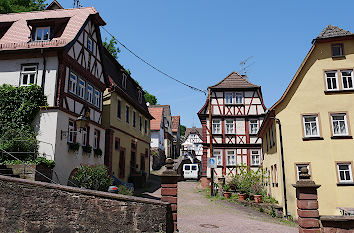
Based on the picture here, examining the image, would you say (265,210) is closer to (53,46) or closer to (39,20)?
(53,46)

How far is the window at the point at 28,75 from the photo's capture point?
54.2 feet

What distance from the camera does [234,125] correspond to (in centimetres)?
3206

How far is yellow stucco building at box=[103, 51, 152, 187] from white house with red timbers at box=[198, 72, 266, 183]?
6.32 m

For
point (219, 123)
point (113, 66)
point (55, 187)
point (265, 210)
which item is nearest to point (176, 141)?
point (219, 123)

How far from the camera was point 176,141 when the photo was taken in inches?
2562

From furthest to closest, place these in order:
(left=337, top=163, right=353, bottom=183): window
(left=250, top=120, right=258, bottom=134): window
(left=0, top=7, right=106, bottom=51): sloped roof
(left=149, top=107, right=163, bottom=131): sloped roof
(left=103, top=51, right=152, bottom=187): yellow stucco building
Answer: (left=149, top=107, right=163, bottom=131): sloped roof → (left=250, top=120, right=258, bottom=134): window → (left=103, top=51, right=152, bottom=187): yellow stucco building → (left=0, top=7, right=106, bottom=51): sloped roof → (left=337, top=163, right=353, bottom=183): window

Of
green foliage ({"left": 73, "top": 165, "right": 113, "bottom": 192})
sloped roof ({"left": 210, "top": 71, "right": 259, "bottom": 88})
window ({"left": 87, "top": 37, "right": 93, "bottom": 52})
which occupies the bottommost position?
green foliage ({"left": 73, "top": 165, "right": 113, "bottom": 192})

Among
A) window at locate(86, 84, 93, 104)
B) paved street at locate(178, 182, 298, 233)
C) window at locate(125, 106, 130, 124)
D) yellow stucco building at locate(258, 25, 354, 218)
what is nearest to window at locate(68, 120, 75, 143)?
window at locate(86, 84, 93, 104)

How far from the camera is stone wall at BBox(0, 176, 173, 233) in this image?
8.60 metres

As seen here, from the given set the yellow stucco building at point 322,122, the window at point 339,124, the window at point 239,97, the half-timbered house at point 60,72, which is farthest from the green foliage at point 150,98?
the window at point 339,124

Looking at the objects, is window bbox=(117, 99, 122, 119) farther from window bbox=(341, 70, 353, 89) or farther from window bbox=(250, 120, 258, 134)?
window bbox=(341, 70, 353, 89)

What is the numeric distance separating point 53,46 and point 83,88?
3.40m

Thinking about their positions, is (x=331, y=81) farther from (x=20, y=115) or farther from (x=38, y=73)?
(x=20, y=115)

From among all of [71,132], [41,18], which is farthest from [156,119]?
[71,132]
